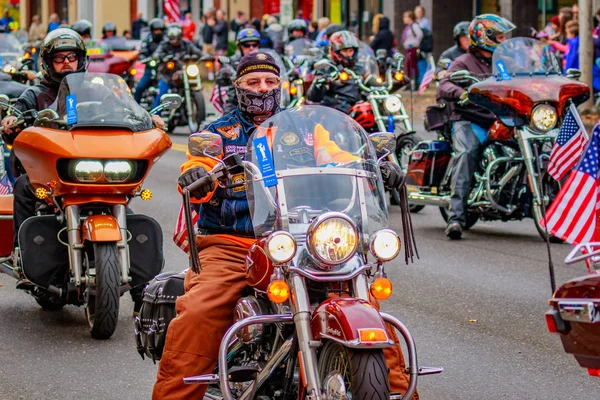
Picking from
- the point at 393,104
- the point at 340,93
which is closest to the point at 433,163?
the point at 393,104

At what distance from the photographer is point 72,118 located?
8156 mm

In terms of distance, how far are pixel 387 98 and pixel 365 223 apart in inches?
374

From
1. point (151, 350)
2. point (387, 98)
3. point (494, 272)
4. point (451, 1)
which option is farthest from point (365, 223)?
point (451, 1)

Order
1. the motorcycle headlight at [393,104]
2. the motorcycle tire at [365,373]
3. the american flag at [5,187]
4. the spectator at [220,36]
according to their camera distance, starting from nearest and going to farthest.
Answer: the motorcycle tire at [365,373] < the american flag at [5,187] < the motorcycle headlight at [393,104] < the spectator at [220,36]

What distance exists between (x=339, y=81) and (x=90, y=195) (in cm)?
728

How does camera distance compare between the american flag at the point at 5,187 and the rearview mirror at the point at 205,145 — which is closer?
the rearview mirror at the point at 205,145

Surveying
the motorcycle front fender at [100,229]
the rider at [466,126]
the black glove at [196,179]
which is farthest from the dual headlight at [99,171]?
the rider at [466,126]

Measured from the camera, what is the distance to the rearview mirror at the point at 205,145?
538 centimetres

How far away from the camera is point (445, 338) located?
8164 millimetres

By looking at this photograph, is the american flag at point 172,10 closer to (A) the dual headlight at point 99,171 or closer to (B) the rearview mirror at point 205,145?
(A) the dual headlight at point 99,171

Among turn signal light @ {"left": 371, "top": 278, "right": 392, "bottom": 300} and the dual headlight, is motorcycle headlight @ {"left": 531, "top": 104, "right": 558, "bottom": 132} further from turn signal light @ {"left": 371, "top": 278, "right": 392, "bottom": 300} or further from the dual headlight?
turn signal light @ {"left": 371, "top": 278, "right": 392, "bottom": 300}

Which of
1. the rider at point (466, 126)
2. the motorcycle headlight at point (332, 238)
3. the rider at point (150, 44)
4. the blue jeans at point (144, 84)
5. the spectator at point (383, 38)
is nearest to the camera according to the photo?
the motorcycle headlight at point (332, 238)

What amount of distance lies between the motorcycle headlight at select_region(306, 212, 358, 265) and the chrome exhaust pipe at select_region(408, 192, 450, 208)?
778 cm

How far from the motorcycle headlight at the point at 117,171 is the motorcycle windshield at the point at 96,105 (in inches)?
10.1
